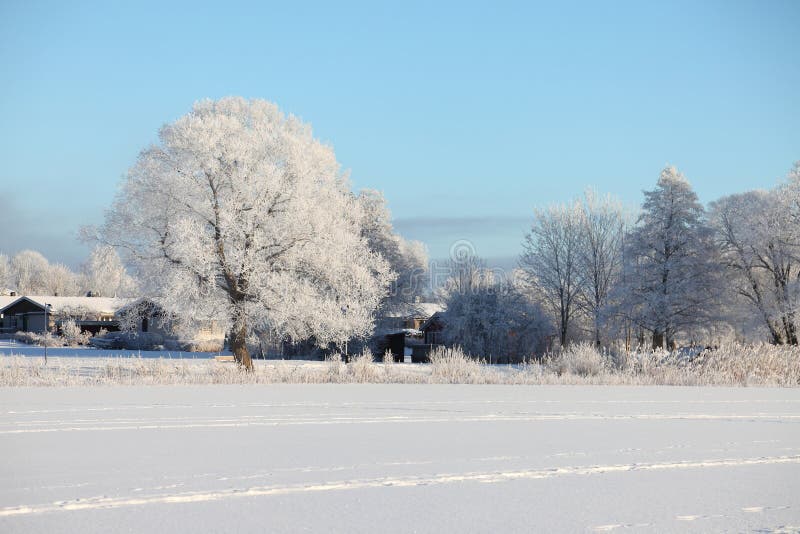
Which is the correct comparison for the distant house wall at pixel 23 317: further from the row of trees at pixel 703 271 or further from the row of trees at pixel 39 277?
the row of trees at pixel 703 271

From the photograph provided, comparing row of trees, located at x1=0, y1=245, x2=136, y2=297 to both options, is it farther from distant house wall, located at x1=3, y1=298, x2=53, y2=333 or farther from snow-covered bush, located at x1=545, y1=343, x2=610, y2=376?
snow-covered bush, located at x1=545, y1=343, x2=610, y2=376

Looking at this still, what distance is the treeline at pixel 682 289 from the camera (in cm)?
4112

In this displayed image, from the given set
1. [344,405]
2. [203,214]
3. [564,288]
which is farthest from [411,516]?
[564,288]

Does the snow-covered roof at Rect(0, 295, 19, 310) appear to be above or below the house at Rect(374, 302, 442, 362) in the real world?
above

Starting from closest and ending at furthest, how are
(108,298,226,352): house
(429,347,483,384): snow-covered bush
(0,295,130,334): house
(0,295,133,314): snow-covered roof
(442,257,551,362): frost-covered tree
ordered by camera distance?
(429,347,483,384): snow-covered bush
(108,298,226,352): house
(442,257,551,362): frost-covered tree
(0,295,130,334): house
(0,295,133,314): snow-covered roof

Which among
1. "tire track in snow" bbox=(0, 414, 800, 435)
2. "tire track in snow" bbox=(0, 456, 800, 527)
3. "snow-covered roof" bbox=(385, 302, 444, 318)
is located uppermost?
"snow-covered roof" bbox=(385, 302, 444, 318)

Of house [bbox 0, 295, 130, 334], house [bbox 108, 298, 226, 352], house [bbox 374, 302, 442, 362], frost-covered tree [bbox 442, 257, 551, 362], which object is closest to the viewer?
house [bbox 108, 298, 226, 352]

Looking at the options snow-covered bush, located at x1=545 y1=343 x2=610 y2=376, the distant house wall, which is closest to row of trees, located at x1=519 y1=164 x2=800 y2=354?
snow-covered bush, located at x1=545 y1=343 x2=610 y2=376

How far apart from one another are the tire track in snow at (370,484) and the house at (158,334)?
2099 centimetres

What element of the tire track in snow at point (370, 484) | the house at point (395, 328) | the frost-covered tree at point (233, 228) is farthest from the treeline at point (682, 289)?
the tire track in snow at point (370, 484)

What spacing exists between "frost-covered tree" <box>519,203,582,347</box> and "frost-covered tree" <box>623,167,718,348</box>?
6.27 metres

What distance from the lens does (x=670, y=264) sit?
4097 centimetres

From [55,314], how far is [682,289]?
185 feet

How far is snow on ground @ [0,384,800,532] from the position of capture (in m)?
5.85
